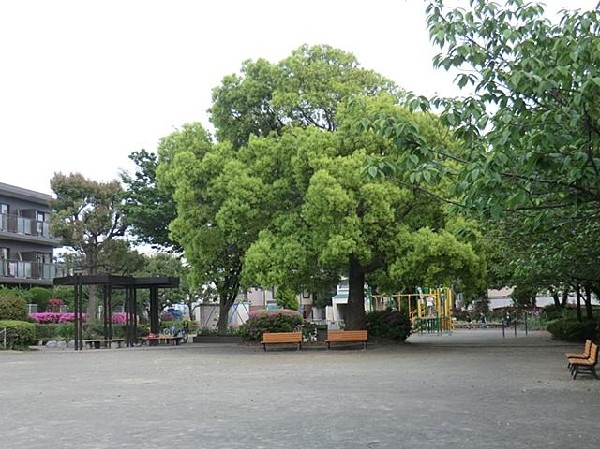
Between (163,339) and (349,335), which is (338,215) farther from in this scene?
(163,339)

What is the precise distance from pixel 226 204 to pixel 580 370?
1354cm

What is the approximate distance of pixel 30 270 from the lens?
4328cm

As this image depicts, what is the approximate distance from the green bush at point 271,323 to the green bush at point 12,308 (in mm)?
10260

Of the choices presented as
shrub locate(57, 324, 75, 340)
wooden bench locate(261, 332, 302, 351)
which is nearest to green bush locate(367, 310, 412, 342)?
wooden bench locate(261, 332, 302, 351)

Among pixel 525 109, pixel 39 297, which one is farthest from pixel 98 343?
pixel 525 109

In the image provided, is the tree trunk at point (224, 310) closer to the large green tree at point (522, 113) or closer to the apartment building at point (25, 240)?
the apartment building at point (25, 240)

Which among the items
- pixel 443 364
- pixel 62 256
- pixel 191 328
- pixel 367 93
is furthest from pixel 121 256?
pixel 443 364

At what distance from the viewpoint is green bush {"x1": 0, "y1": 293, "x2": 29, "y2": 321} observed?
3058 centimetres

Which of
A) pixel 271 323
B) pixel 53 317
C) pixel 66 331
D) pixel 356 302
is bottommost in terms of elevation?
pixel 66 331

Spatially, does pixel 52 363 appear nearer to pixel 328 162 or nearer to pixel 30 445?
pixel 328 162

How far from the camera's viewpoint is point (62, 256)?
41.5m

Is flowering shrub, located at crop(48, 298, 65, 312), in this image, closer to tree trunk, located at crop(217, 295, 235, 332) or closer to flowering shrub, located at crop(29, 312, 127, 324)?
flowering shrub, located at crop(29, 312, 127, 324)

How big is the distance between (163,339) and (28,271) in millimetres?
14599

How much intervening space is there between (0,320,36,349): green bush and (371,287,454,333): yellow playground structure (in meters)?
19.1
